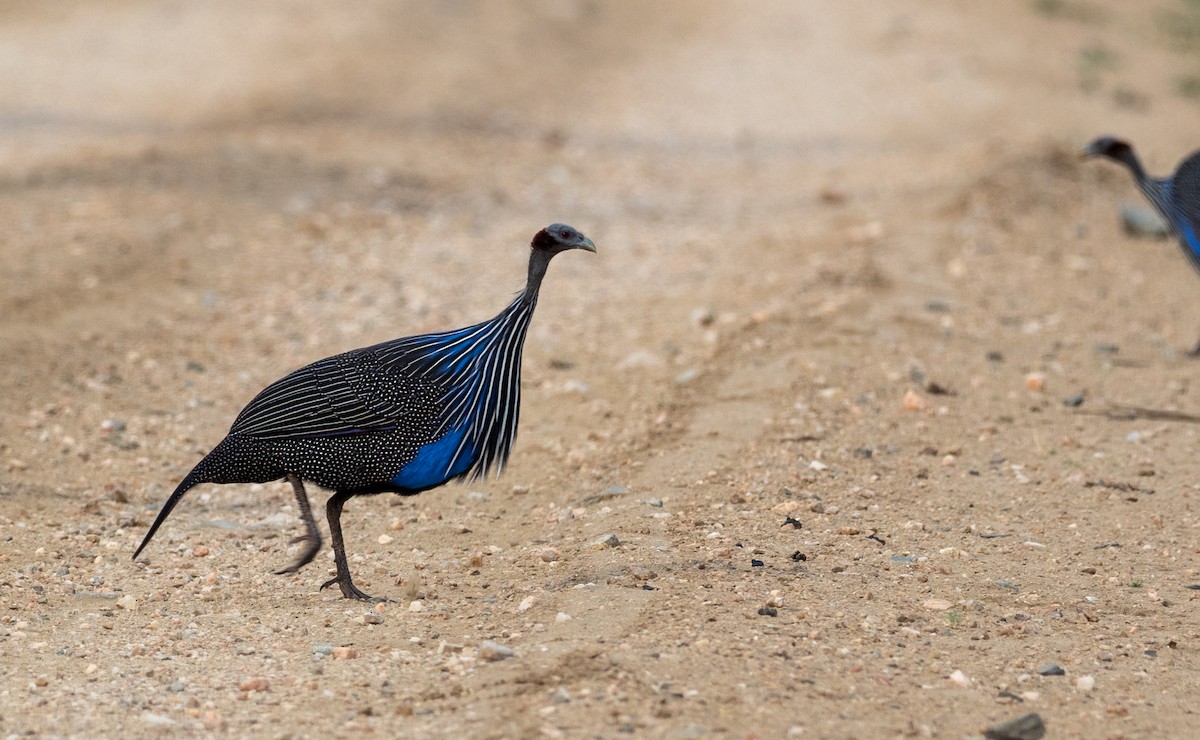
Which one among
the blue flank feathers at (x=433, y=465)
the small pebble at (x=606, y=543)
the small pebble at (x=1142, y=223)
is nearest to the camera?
the blue flank feathers at (x=433, y=465)

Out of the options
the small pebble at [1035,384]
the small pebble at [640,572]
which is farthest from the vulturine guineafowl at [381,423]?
the small pebble at [1035,384]

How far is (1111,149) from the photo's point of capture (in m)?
7.93

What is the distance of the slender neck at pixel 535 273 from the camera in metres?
4.79

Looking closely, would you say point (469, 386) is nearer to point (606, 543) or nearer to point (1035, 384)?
point (606, 543)

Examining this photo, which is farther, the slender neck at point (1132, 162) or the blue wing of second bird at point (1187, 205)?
the slender neck at point (1132, 162)

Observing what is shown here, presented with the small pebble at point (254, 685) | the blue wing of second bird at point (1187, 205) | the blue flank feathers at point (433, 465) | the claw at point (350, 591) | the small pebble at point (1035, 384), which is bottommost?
the claw at point (350, 591)

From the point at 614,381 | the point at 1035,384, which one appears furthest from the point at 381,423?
the point at 1035,384

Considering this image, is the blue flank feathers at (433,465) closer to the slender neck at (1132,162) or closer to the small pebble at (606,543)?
the small pebble at (606,543)

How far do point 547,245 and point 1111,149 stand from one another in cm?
443

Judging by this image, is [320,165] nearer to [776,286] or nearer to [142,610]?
[776,286]

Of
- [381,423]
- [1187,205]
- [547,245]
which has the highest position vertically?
[547,245]

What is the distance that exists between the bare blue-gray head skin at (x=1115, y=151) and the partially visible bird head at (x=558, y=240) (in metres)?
4.27

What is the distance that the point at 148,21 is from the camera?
553 inches

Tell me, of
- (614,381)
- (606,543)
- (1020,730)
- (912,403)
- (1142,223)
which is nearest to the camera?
(1020,730)
